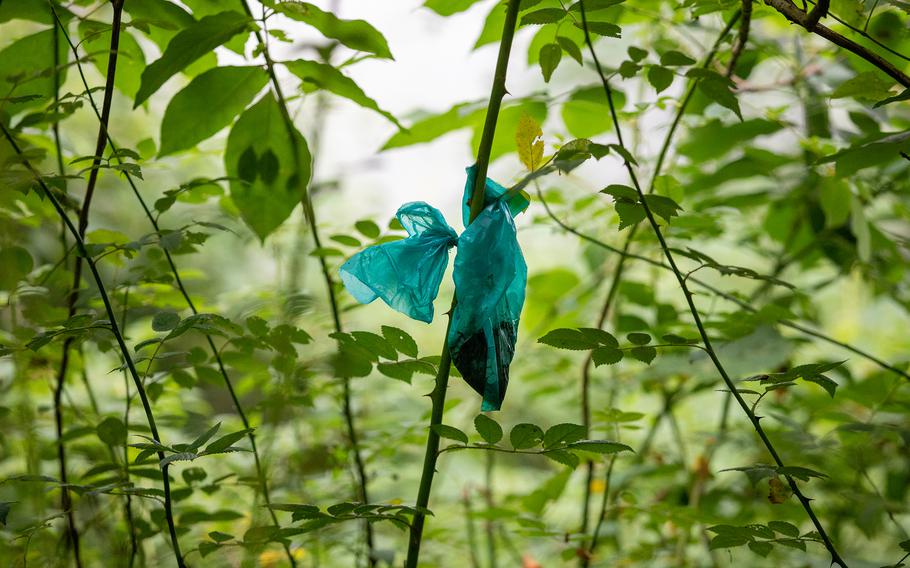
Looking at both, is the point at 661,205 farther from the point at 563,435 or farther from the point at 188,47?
the point at 188,47

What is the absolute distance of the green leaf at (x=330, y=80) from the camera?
644 mm

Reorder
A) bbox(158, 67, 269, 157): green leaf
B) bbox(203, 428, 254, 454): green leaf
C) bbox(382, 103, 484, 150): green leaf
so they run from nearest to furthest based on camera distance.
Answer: bbox(203, 428, 254, 454): green leaf, bbox(158, 67, 269, 157): green leaf, bbox(382, 103, 484, 150): green leaf

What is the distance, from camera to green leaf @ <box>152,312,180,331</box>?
0.51 meters

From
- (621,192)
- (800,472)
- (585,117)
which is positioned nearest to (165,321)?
(621,192)

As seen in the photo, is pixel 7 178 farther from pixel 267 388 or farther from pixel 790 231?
pixel 790 231

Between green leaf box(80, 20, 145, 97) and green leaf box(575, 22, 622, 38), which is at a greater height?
green leaf box(80, 20, 145, 97)

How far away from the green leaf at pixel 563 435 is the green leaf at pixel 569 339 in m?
0.05

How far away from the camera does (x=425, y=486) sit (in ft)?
1.73

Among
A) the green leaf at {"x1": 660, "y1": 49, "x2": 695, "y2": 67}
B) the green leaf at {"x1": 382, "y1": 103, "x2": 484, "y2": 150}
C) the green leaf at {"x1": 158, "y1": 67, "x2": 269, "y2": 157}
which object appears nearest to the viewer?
the green leaf at {"x1": 660, "y1": 49, "x2": 695, "y2": 67}

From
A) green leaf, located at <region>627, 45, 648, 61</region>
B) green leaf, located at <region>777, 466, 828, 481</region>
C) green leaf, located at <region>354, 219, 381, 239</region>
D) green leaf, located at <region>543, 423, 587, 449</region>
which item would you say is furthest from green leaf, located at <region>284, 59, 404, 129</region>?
green leaf, located at <region>777, 466, 828, 481</region>

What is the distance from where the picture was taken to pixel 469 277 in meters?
0.50

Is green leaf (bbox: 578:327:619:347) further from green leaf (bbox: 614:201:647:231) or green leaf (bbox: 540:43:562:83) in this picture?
green leaf (bbox: 540:43:562:83)

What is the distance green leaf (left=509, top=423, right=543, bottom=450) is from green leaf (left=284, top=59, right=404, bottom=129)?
314mm

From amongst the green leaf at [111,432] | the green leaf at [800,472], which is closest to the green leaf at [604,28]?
the green leaf at [800,472]
